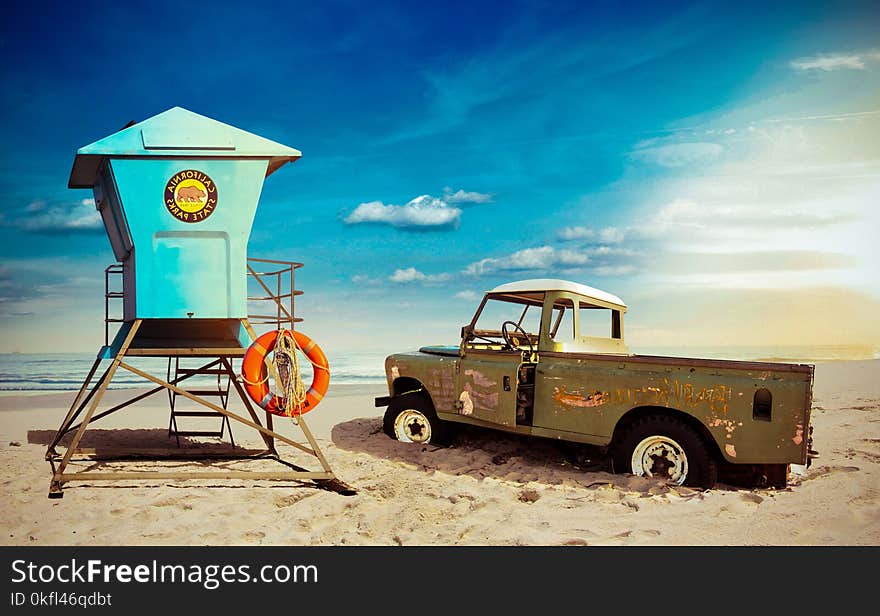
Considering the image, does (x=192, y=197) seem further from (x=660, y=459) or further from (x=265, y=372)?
(x=660, y=459)

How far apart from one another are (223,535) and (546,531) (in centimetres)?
267

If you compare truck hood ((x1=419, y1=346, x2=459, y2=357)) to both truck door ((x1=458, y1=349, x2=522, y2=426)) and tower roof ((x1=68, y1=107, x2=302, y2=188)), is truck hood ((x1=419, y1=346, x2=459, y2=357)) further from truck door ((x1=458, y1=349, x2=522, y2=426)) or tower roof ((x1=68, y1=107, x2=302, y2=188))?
tower roof ((x1=68, y1=107, x2=302, y2=188))

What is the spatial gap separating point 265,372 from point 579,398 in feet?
11.3

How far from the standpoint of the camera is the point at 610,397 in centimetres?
679

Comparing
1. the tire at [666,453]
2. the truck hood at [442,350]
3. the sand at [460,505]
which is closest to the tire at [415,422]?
the sand at [460,505]

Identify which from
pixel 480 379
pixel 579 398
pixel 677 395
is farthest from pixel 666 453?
pixel 480 379

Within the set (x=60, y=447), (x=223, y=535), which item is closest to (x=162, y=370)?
(x=60, y=447)

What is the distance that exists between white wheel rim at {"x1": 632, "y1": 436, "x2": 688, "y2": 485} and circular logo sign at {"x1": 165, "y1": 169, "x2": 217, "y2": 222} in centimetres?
531

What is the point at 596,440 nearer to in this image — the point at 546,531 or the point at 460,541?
the point at 546,531

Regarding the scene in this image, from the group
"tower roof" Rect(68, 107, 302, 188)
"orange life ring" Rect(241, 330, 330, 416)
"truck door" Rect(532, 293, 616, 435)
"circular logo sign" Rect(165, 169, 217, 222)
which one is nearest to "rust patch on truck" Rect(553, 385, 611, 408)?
"truck door" Rect(532, 293, 616, 435)

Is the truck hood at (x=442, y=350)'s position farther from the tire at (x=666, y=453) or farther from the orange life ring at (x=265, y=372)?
the tire at (x=666, y=453)

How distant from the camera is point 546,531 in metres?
5.41

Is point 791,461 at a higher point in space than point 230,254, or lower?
lower

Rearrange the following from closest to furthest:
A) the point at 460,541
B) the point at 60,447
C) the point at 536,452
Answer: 1. the point at 460,541
2. the point at 536,452
3. the point at 60,447
